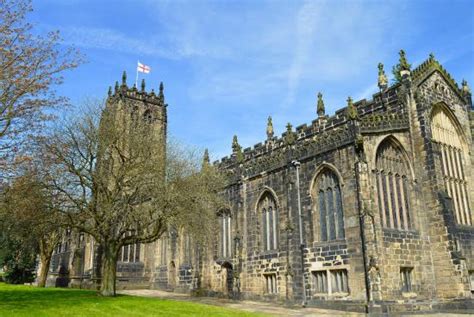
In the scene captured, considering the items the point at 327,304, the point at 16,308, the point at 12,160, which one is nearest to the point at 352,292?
the point at 327,304

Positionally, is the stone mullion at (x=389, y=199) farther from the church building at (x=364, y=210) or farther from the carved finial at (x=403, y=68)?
the carved finial at (x=403, y=68)

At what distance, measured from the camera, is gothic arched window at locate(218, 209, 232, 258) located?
29938 millimetres

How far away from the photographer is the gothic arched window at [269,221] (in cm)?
2661

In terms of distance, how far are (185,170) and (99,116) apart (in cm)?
548

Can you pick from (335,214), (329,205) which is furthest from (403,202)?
(329,205)

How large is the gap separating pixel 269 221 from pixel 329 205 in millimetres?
5125

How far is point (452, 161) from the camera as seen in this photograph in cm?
2542

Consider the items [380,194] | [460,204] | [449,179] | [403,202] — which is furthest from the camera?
[449,179]

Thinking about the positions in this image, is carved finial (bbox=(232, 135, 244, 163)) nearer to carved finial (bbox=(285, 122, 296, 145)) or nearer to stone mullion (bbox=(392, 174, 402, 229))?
carved finial (bbox=(285, 122, 296, 145))

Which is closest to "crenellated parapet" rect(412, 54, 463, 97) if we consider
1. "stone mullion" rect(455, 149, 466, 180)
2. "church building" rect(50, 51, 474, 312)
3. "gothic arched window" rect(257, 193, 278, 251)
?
"church building" rect(50, 51, 474, 312)

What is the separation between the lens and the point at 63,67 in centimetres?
1564

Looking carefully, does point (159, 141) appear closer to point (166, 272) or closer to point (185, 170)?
point (185, 170)

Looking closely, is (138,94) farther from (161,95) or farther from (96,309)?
(96,309)

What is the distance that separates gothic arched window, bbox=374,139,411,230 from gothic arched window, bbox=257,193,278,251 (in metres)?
7.20
